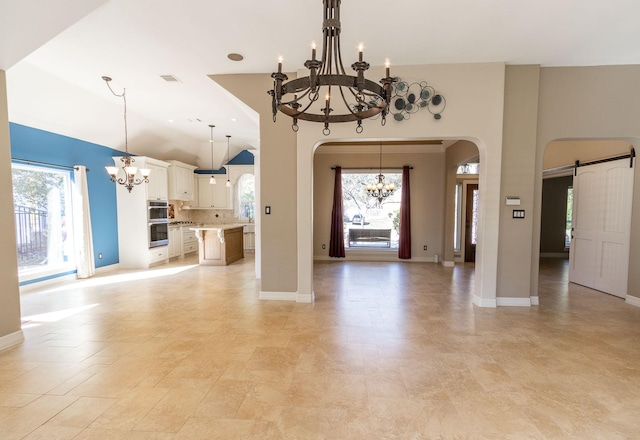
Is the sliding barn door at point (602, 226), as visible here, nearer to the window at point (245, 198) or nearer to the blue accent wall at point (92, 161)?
the window at point (245, 198)

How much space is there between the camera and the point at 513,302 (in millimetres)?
4102

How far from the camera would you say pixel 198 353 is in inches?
110

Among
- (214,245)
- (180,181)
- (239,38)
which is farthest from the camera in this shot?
(180,181)

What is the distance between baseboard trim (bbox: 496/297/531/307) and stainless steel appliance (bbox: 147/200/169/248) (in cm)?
693

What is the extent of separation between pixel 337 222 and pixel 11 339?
596 cm

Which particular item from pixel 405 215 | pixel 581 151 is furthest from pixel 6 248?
pixel 581 151

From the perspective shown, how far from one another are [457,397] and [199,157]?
29.2 feet

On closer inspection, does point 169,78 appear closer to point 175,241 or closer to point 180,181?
point 180,181

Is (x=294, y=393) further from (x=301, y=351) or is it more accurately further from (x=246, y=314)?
(x=246, y=314)

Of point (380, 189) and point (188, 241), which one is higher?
point (380, 189)

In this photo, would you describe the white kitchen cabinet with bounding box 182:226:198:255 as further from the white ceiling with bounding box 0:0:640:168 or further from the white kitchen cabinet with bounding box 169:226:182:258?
the white ceiling with bounding box 0:0:640:168

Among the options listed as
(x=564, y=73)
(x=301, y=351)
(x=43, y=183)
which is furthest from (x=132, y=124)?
(x=564, y=73)

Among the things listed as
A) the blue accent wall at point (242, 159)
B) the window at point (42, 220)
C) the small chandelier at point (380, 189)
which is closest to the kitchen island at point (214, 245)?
the window at point (42, 220)

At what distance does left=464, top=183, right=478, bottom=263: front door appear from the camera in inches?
300
